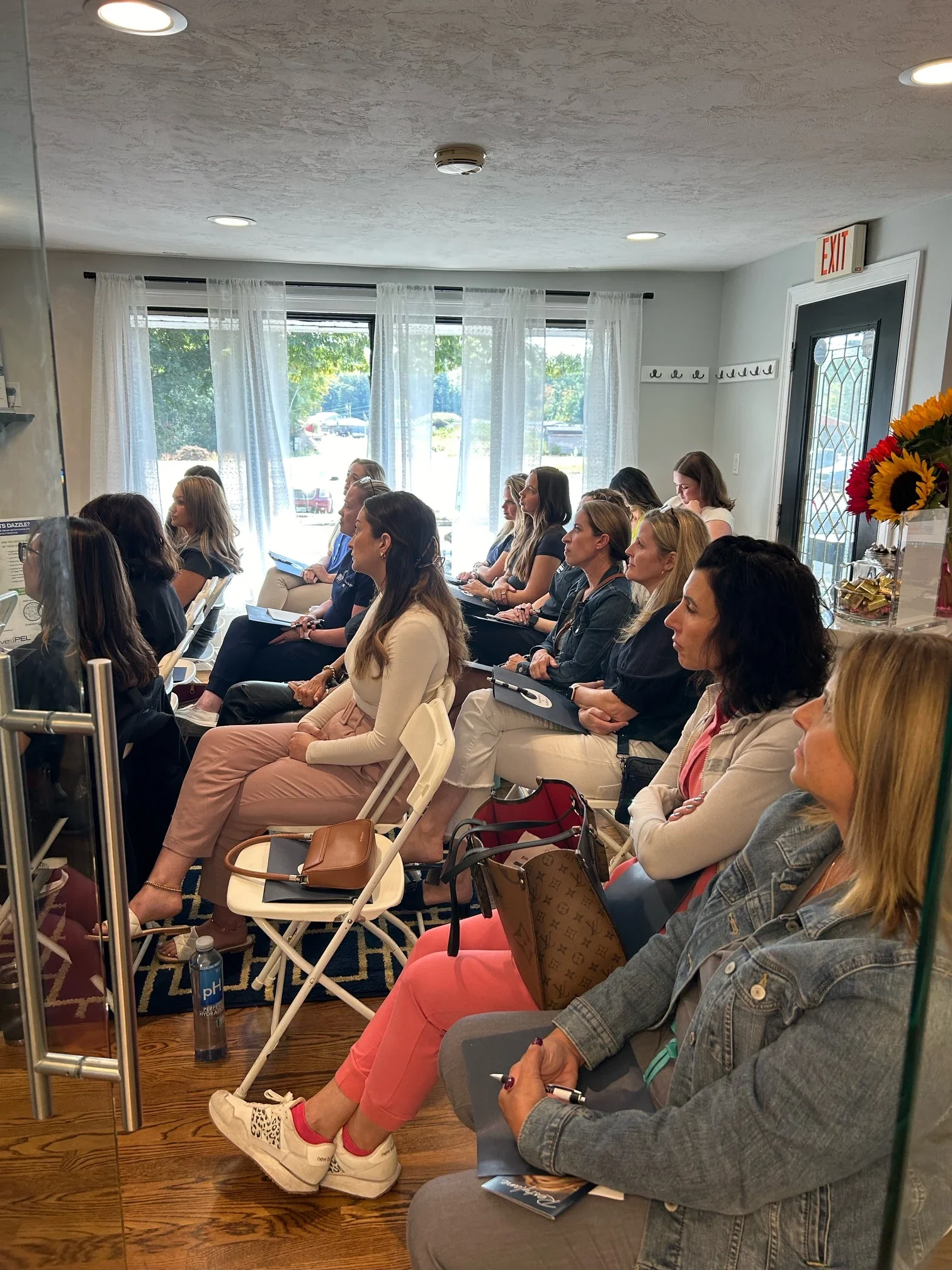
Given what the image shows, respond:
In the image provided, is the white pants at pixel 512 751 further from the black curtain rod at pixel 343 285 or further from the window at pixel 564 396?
the black curtain rod at pixel 343 285

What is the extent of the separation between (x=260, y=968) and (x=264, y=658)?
1.68 meters

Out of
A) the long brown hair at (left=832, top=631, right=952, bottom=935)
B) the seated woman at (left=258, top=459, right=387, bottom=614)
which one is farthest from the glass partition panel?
the seated woman at (left=258, top=459, right=387, bottom=614)

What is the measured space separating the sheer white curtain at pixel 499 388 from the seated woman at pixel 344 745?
12.9ft

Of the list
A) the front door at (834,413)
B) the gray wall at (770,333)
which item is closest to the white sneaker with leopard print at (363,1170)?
the gray wall at (770,333)

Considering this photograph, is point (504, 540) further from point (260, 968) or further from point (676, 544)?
point (260, 968)

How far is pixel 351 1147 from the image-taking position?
5.45ft

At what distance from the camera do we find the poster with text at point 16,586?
90 cm

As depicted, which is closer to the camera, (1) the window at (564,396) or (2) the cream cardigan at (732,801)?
(2) the cream cardigan at (732,801)

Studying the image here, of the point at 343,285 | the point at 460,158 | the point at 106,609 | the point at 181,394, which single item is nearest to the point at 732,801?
the point at 106,609

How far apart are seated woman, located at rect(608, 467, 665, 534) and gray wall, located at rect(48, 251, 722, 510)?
156 centimetres

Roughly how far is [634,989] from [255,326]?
5.64 metres

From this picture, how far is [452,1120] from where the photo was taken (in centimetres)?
193

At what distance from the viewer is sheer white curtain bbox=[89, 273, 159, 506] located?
5883 mm

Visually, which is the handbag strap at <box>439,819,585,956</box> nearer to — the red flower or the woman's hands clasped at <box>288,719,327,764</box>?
the woman's hands clasped at <box>288,719,327,764</box>
